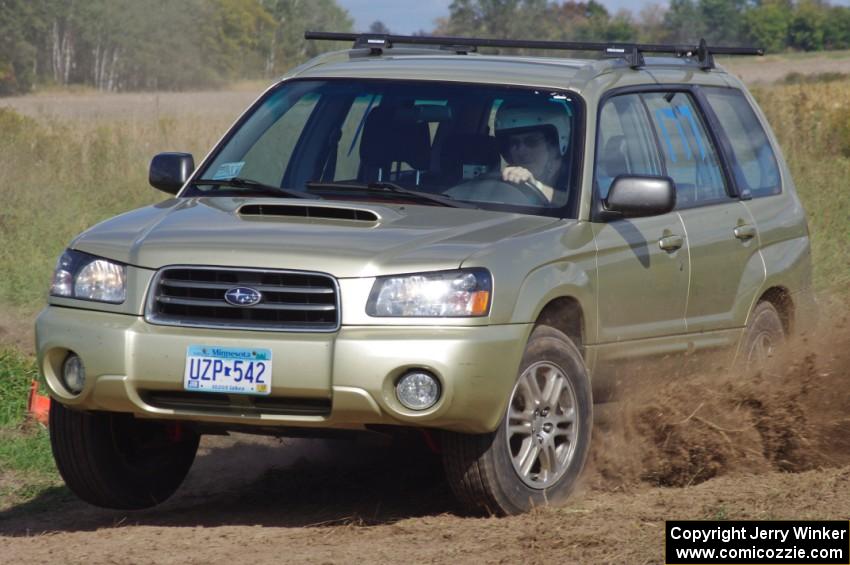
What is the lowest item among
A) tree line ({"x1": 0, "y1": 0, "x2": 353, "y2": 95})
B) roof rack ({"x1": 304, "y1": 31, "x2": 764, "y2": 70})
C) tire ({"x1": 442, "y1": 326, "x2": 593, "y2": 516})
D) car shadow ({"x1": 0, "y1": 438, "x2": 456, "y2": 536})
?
car shadow ({"x1": 0, "y1": 438, "x2": 456, "y2": 536})

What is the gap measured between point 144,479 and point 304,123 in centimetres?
178

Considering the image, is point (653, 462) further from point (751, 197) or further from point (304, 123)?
point (304, 123)

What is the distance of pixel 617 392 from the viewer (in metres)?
6.57

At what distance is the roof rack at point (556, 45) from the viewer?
7160 millimetres

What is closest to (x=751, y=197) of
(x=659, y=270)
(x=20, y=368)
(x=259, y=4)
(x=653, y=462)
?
(x=659, y=270)

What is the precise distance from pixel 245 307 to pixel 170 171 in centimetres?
157

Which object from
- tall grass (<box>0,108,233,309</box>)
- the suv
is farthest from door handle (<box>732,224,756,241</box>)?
tall grass (<box>0,108,233,309</box>)

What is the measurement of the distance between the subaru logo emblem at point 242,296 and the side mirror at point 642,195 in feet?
5.23

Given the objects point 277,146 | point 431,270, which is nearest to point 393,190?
point 277,146

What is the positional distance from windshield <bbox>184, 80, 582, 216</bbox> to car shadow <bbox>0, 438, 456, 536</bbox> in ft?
4.28

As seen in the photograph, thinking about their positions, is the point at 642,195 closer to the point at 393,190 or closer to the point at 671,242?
the point at 671,242

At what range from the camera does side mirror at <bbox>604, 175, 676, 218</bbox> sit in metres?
6.15

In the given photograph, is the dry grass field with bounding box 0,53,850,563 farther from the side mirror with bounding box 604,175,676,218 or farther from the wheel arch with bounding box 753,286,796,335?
the side mirror with bounding box 604,175,676,218

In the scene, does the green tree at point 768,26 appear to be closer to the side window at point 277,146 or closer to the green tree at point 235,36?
the green tree at point 235,36
